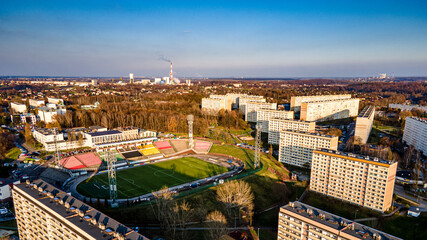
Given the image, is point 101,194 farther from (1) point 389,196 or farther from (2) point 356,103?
(2) point 356,103

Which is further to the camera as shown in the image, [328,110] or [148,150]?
[328,110]

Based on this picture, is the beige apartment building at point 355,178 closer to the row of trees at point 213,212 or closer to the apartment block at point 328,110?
the row of trees at point 213,212

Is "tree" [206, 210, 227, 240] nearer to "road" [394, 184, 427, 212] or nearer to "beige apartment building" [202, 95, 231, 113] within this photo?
"road" [394, 184, 427, 212]

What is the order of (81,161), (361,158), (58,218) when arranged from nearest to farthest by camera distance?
1. (58,218)
2. (361,158)
3. (81,161)

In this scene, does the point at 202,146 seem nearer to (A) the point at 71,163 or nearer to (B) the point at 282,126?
(B) the point at 282,126

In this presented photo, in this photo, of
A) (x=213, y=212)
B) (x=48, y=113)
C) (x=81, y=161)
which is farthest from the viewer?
(x=48, y=113)

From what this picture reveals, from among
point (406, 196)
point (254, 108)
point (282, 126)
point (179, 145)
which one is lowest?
point (406, 196)

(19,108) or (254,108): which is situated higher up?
(254,108)

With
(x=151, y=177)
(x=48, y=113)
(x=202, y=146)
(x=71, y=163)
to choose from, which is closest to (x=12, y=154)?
(x=71, y=163)
